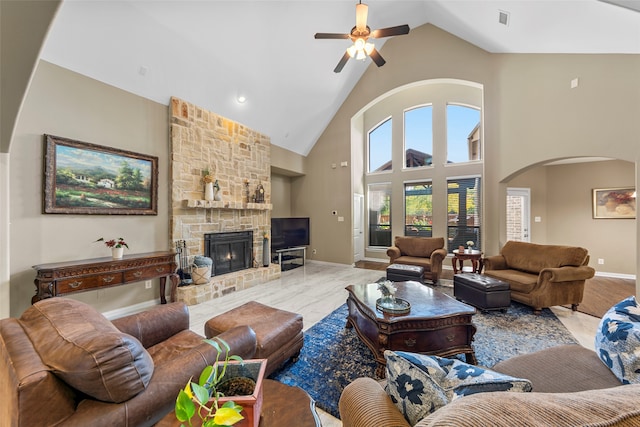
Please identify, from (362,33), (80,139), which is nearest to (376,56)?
(362,33)

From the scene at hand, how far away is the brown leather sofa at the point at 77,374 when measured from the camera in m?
0.87

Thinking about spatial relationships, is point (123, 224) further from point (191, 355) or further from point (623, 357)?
point (623, 357)

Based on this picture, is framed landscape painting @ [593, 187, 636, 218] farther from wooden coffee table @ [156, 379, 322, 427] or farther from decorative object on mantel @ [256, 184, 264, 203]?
wooden coffee table @ [156, 379, 322, 427]

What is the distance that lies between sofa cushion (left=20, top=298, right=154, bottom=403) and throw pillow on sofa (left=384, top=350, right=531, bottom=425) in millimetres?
1032

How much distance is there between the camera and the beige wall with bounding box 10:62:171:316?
8.63ft

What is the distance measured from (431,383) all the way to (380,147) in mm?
7280

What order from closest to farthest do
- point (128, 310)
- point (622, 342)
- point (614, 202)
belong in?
point (622, 342) → point (128, 310) → point (614, 202)

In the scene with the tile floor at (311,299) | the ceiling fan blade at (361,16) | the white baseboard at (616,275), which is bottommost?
the tile floor at (311,299)

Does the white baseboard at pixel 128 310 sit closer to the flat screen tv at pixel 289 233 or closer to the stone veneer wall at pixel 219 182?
the stone veneer wall at pixel 219 182

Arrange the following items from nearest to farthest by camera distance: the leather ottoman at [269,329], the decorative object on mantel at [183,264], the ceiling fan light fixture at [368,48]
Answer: the leather ottoman at [269,329] → the ceiling fan light fixture at [368,48] → the decorative object on mantel at [183,264]

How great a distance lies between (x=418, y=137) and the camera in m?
6.95

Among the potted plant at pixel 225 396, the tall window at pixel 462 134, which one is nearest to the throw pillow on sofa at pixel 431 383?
the potted plant at pixel 225 396

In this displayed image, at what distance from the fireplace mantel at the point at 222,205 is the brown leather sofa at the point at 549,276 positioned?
430cm

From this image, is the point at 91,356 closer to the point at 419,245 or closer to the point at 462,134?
the point at 419,245
